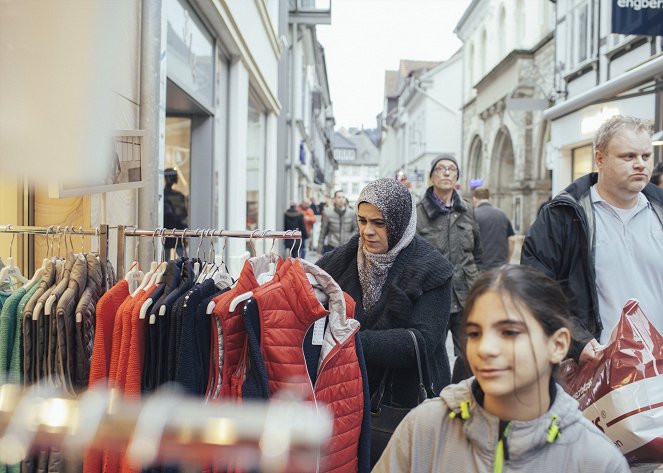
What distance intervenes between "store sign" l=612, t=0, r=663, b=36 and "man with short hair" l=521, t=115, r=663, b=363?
7307 mm

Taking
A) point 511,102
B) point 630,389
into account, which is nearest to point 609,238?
point 630,389

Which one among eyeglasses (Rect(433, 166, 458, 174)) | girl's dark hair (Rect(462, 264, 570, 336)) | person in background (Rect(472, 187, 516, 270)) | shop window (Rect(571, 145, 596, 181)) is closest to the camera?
girl's dark hair (Rect(462, 264, 570, 336))

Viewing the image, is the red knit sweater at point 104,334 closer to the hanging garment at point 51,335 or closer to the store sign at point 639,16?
the hanging garment at point 51,335

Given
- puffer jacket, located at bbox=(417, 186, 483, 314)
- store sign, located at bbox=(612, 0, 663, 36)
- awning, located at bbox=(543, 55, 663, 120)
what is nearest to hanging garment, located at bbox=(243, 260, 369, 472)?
puffer jacket, located at bbox=(417, 186, 483, 314)

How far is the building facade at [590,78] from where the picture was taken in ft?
35.2

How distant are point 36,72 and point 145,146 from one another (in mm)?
2006

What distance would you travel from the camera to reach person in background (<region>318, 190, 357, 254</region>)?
12.2m

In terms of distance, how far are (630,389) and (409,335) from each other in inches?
35.7

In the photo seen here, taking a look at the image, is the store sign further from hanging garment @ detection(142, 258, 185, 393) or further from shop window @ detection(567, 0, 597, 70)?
hanging garment @ detection(142, 258, 185, 393)

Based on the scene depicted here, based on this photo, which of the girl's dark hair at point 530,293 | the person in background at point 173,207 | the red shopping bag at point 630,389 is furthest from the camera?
the person in background at point 173,207

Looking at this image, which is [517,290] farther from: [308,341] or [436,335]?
[436,335]

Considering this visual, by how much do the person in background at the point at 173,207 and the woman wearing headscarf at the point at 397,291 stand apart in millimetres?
3578

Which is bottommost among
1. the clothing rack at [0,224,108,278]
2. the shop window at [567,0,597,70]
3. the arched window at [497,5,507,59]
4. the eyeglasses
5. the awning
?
the clothing rack at [0,224,108,278]

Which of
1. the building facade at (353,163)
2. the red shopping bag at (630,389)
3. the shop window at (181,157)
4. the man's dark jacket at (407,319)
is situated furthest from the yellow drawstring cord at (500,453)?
the building facade at (353,163)
